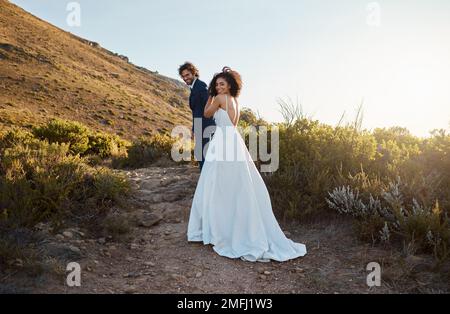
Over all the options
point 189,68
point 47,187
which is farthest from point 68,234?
point 189,68

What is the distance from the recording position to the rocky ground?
14.3ft

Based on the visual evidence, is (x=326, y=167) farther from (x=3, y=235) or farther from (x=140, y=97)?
(x=140, y=97)

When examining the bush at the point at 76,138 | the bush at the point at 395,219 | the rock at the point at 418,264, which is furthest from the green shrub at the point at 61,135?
the rock at the point at 418,264

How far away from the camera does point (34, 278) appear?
418 centimetres

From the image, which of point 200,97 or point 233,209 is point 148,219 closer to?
point 233,209

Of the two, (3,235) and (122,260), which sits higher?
(3,235)

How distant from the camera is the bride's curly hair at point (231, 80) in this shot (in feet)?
18.9

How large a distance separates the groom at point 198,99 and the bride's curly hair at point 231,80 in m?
1.67

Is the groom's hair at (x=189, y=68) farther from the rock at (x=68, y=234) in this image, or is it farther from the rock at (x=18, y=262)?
the rock at (x=18, y=262)

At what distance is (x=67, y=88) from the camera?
139ft
